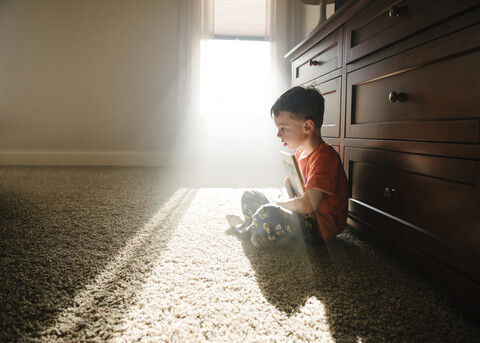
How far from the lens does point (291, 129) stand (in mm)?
1064

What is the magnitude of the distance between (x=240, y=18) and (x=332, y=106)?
2.07 metres

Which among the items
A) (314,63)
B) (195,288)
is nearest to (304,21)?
(314,63)

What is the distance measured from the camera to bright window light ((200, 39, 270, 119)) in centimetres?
305

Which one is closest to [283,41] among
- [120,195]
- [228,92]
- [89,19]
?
[228,92]

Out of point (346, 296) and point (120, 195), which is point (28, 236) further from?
point (346, 296)

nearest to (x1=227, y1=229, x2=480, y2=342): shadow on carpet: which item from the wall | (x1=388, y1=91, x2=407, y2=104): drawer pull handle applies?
(x1=388, y1=91, x2=407, y2=104): drawer pull handle

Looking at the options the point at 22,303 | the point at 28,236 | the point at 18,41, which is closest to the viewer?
the point at 22,303

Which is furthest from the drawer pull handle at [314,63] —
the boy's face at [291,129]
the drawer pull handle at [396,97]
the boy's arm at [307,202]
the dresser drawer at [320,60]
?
the boy's arm at [307,202]

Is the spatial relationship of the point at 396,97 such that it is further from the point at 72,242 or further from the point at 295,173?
the point at 72,242

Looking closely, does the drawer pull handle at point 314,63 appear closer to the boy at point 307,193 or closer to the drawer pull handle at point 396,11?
the boy at point 307,193

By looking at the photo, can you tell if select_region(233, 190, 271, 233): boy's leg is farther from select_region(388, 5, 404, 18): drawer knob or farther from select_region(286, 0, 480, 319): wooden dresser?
select_region(388, 5, 404, 18): drawer knob

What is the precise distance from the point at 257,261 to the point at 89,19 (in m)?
2.94

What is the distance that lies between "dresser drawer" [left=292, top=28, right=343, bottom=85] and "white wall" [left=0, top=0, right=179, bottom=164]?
170cm

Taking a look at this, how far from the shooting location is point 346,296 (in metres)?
0.71
